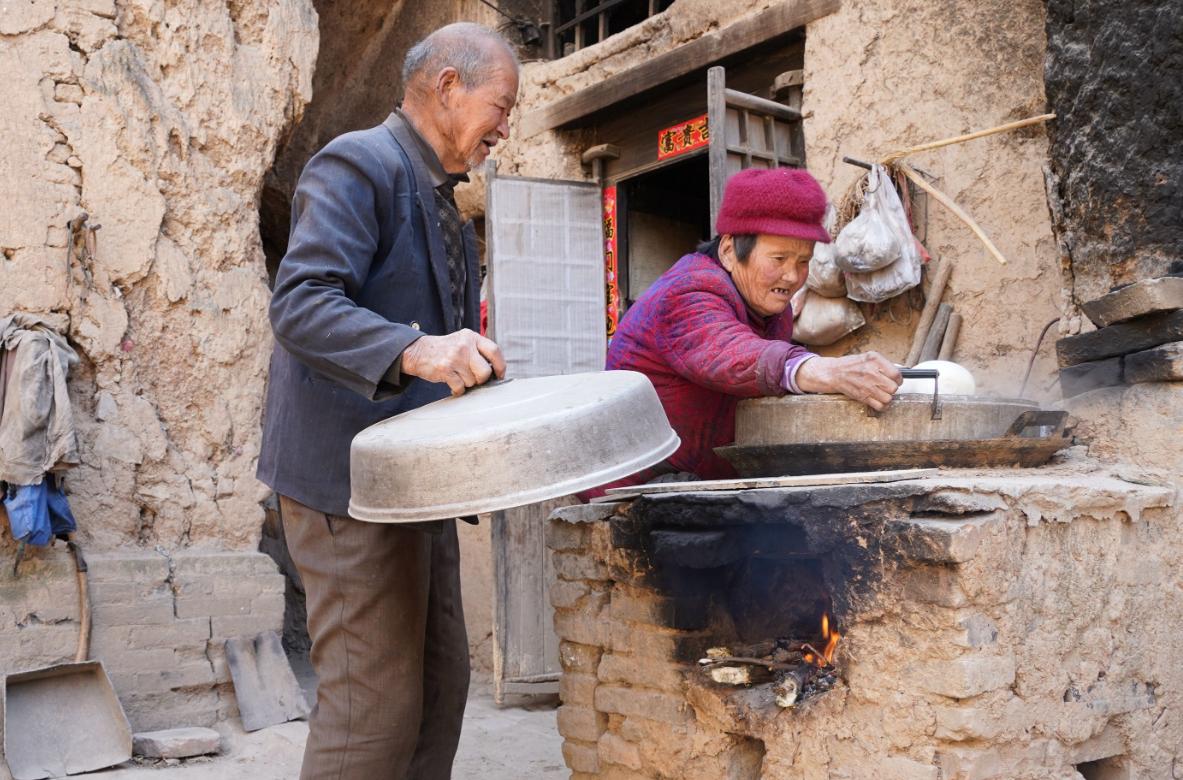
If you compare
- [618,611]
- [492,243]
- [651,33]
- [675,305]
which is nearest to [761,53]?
[651,33]

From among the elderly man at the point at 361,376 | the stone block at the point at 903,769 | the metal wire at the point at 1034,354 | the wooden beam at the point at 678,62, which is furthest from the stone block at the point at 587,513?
the wooden beam at the point at 678,62

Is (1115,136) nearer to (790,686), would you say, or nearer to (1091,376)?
(1091,376)

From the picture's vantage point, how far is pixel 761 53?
5266 mm

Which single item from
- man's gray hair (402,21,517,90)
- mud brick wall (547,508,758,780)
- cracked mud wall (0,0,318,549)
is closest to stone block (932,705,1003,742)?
mud brick wall (547,508,758,780)

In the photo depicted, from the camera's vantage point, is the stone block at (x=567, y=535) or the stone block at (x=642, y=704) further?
the stone block at (x=567, y=535)

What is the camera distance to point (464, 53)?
2.15m

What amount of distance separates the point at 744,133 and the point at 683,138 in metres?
0.95

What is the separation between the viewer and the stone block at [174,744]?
4348mm

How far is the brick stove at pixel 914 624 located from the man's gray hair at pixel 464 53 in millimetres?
1022

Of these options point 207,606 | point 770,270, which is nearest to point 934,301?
point 770,270

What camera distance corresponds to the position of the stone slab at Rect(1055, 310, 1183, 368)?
9.24 ft

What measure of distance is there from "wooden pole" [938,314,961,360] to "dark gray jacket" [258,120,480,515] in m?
2.52

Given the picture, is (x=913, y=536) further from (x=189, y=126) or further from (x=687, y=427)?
(x=189, y=126)

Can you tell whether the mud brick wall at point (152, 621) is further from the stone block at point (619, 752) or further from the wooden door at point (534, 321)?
the stone block at point (619, 752)
